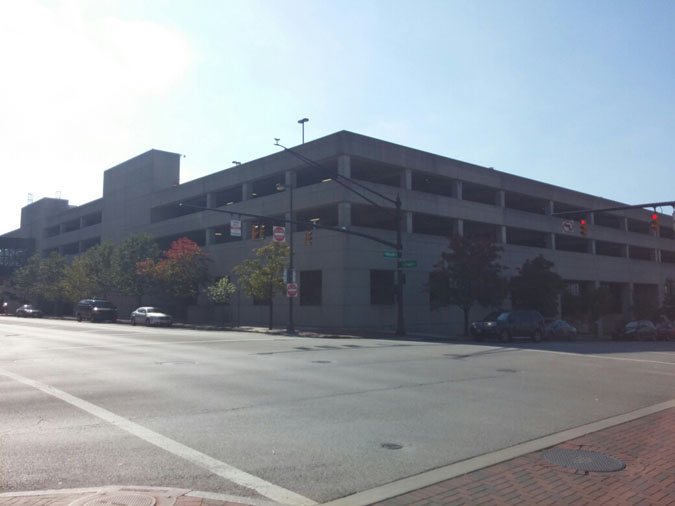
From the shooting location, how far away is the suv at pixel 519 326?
27.8 metres

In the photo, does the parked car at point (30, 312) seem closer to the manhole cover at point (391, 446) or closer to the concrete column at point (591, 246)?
the concrete column at point (591, 246)

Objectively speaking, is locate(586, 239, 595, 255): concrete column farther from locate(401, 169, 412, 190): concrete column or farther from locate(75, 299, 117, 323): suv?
locate(75, 299, 117, 323): suv

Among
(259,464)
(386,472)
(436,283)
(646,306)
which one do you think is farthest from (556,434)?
(646,306)

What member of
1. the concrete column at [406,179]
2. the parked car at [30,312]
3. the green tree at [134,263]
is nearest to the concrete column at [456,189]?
the concrete column at [406,179]

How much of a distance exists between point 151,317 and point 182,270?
4.77 meters

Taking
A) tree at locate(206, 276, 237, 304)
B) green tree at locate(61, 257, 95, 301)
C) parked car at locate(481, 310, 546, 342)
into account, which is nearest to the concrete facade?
tree at locate(206, 276, 237, 304)

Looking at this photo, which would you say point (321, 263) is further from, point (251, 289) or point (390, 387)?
point (390, 387)

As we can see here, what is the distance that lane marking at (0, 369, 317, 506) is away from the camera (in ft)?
17.1

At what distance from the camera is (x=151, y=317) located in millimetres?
41906

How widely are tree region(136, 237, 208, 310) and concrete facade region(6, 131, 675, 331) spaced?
2356 millimetres

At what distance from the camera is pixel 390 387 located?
451 inches

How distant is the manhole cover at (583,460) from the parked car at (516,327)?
21.8m

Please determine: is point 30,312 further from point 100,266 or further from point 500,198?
point 500,198

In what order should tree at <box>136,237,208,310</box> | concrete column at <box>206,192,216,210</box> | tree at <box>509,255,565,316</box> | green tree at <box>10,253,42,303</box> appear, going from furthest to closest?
green tree at <box>10,253,42,303</box>, concrete column at <box>206,192,216,210</box>, tree at <box>136,237,208,310</box>, tree at <box>509,255,565,316</box>
